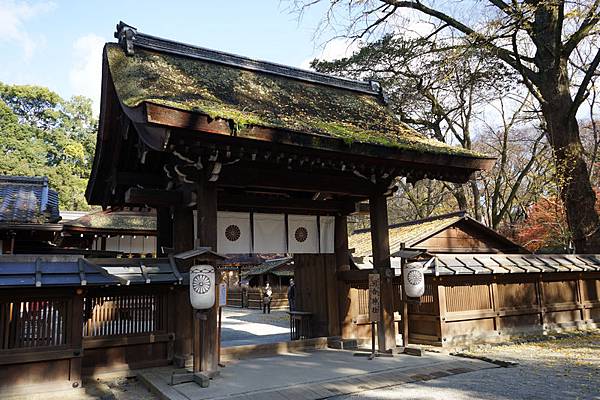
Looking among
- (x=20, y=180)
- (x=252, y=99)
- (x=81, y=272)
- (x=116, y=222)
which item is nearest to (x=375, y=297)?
(x=252, y=99)

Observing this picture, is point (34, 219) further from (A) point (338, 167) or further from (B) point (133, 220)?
(B) point (133, 220)

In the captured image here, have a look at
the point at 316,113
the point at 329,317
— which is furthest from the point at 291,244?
the point at 316,113

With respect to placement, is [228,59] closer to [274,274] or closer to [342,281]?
[342,281]

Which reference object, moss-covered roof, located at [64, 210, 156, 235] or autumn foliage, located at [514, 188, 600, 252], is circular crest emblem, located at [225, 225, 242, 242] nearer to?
moss-covered roof, located at [64, 210, 156, 235]

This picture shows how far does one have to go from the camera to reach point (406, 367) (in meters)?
7.26

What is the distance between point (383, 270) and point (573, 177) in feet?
27.5

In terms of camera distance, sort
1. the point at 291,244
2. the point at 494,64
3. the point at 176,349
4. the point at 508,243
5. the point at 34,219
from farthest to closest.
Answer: the point at 508,243 → the point at 494,64 → the point at 34,219 → the point at 291,244 → the point at 176,349

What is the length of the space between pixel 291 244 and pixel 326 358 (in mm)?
2419

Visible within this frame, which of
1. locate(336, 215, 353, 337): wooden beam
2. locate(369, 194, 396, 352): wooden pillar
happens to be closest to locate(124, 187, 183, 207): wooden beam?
locate(336, 215, 353, 337): wooden beam

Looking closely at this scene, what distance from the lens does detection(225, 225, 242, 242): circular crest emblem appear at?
27.5 ft

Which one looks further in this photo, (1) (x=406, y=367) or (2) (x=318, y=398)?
(1) (x=406, y=367)

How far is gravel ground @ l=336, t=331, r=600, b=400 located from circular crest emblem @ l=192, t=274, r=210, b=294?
2445 mm

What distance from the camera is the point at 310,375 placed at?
6.79 metres

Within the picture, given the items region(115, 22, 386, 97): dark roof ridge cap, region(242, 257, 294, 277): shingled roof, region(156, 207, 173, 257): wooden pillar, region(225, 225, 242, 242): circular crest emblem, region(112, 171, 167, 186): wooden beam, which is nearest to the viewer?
region(115, 22, 386, 97): dark roof ridge cap
